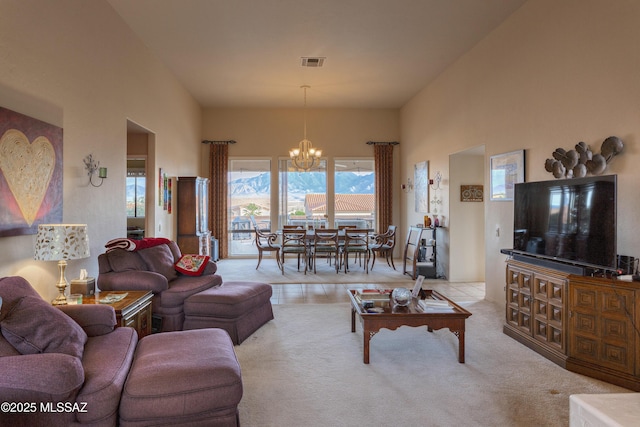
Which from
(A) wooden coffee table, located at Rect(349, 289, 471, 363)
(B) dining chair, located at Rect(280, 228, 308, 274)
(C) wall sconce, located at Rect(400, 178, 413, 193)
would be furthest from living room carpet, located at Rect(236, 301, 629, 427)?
(C) wall sconce, located at Rect(400, 178, 413, 193)

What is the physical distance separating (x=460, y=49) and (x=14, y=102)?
5.43 m

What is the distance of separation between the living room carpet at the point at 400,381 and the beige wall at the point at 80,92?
2046mm

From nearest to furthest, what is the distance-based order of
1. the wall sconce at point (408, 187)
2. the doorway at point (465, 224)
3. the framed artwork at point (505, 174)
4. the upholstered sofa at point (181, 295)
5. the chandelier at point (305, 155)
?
1. the upholstered sofa at point (181, 295)
2. the framed artwork at point (505, 174)
3. the doorway at point (465, 224)
4. the chandelier at point (305, 155)
5. the wall sconce at point (408, 187)

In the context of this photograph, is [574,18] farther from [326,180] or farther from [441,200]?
[326,180]

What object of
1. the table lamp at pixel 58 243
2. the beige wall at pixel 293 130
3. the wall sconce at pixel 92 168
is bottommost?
the table lamp at pixel 58 243

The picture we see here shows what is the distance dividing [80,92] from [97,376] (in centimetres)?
299

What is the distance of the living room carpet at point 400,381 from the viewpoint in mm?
2326

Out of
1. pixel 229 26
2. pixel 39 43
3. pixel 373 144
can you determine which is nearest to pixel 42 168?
pixel 39 43

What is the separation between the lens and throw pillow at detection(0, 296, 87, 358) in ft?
6.39

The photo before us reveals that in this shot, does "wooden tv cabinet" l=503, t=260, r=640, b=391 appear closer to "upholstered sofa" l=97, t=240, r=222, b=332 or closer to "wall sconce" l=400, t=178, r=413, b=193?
"upholstered sofa" l=97, t=240, r=222, b=332

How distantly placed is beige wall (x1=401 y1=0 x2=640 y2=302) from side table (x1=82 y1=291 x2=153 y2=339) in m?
3.94

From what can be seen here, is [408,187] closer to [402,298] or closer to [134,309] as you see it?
[402,298]

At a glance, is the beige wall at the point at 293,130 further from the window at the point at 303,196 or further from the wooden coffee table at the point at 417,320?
the wooden coffee table at the point at 417,320

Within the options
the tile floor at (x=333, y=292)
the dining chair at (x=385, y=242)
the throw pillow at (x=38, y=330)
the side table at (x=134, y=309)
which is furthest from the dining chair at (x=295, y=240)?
the throw pillow at (x=38, y=330)
